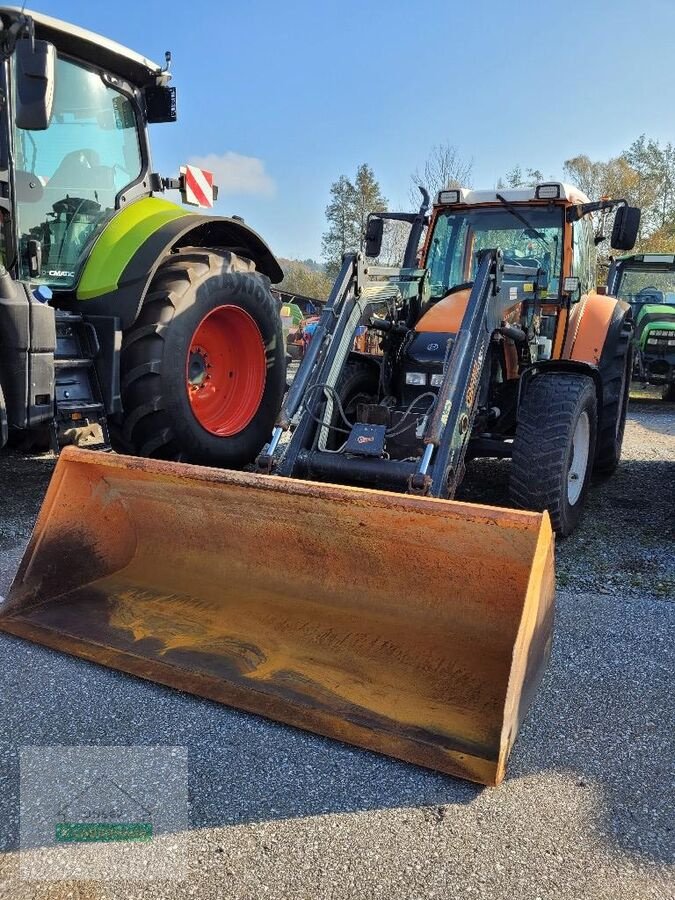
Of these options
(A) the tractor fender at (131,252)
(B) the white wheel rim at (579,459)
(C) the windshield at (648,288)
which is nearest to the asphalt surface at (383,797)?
(B) the white wheel rim at (579,459)

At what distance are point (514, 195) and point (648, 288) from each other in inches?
339

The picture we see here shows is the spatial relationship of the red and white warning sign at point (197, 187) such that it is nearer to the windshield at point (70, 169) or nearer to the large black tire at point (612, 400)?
the windshield at point (70, 169)

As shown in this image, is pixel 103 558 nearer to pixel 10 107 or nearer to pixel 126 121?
pixel 10 107

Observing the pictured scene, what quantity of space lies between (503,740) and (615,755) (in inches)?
17.8

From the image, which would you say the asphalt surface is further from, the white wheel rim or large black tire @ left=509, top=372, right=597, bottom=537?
the white wheel rim

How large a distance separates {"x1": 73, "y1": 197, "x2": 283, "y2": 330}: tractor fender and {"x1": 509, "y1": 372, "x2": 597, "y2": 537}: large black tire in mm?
2281

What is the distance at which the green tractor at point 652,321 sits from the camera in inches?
440

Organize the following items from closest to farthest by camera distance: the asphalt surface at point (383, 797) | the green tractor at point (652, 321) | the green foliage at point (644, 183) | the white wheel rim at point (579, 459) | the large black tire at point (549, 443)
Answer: the asphalt surface at point (383, 797) → the large black tire at point (549, 443) → the white wheel rim at point (579, 459) → the green tractor at point (652, 321) → the green foliage at point (644, 183)

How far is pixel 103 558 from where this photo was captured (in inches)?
126

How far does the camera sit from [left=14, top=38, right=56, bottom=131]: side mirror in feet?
11.2

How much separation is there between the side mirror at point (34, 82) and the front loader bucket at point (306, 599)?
1.69m

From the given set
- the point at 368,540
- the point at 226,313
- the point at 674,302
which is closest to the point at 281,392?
the point at 226,313

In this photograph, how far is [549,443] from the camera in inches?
151

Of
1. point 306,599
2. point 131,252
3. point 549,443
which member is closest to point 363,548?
point 306,599
